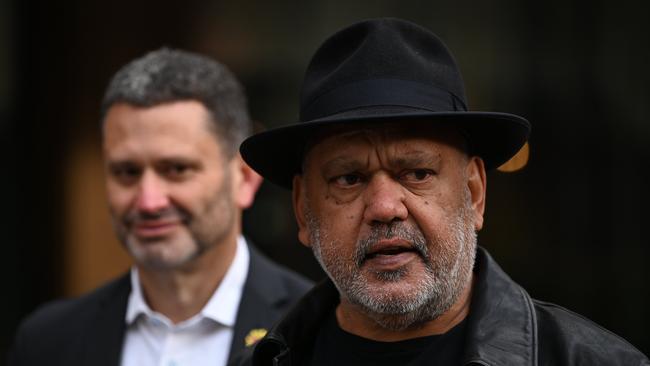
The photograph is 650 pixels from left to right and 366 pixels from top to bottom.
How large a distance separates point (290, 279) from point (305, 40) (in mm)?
4269

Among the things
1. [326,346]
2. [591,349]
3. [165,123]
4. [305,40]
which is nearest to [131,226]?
[165,123]

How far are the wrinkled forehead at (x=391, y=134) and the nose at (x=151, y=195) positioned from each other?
1144 millimetres

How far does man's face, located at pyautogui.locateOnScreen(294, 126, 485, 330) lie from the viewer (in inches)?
96.7

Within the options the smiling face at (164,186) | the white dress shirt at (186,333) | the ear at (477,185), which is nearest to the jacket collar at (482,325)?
the ear at (477,185)

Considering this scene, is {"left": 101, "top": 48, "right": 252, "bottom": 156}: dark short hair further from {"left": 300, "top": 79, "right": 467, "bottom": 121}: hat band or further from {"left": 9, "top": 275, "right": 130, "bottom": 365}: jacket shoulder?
{"left": 300, "top": 79, "right": 467, "bottom": 121}: hat band

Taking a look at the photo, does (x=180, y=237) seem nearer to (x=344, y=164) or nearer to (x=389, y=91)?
(x=344, y=164)

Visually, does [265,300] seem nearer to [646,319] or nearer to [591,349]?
[591,349]

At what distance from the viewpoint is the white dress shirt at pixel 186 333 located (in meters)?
3.53

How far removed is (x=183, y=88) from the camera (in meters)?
3.74

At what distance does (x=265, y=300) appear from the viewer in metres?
3.62

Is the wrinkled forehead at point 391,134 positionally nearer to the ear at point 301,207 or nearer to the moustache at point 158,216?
the ear at point 301,207

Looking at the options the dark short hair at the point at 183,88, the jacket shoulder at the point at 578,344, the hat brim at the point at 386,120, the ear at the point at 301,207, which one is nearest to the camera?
the jacket shoulder at the point at 578,344

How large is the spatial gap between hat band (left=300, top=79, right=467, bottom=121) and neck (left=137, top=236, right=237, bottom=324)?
4.10ft

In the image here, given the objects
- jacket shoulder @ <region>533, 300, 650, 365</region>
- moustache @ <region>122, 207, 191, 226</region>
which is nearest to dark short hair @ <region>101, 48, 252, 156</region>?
moustache @ <region>122, 207, 191, 226</region>
